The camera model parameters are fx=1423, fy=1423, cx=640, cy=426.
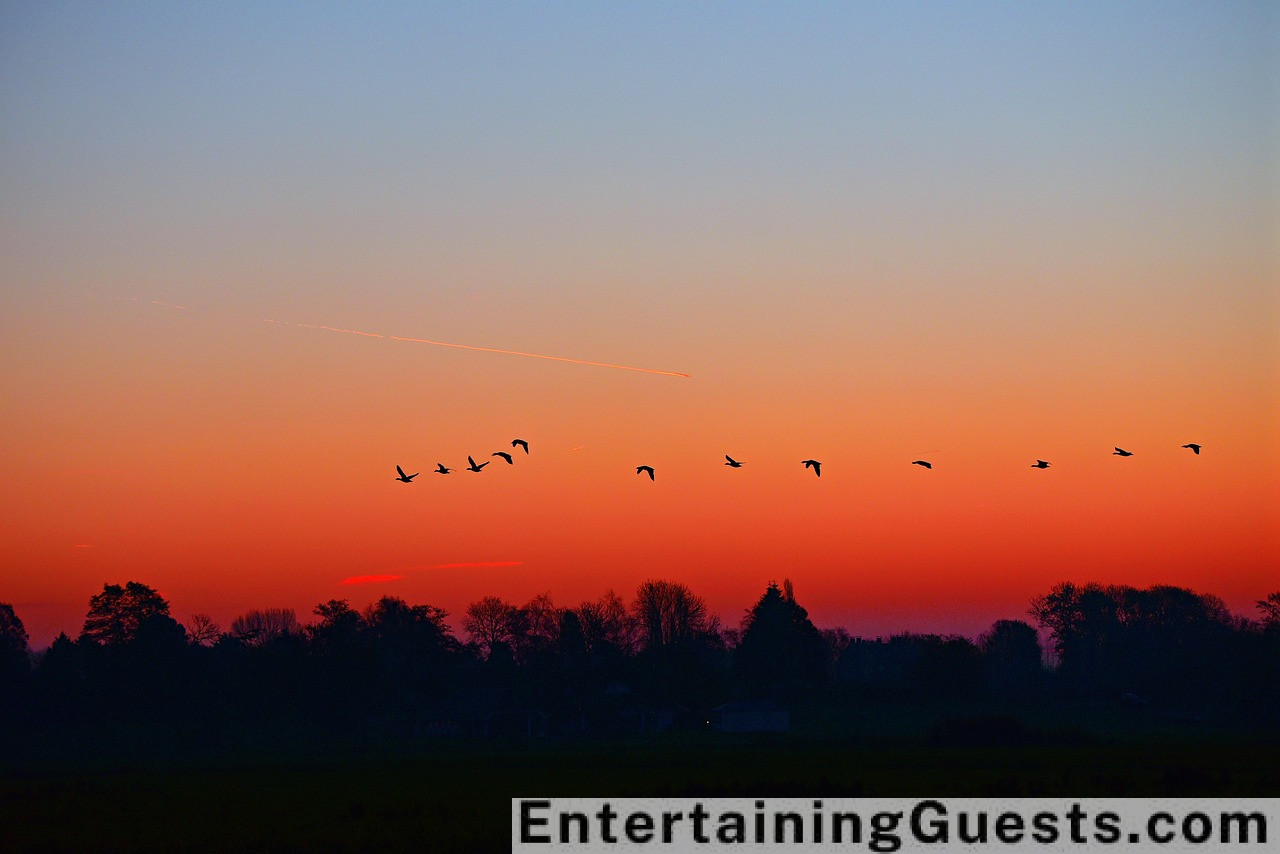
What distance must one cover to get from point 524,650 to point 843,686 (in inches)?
1663

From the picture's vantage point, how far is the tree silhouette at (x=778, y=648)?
15588cm

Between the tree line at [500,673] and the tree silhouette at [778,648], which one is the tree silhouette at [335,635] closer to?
the tree line at [500,673]

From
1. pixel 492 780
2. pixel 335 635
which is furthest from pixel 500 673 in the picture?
pixel 492 780

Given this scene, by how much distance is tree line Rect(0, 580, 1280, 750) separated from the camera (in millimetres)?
121500

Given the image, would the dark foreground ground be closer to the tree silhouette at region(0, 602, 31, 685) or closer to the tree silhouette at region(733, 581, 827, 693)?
the tree silhouette at region(0, 602, 31, 685)

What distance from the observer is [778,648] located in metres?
158

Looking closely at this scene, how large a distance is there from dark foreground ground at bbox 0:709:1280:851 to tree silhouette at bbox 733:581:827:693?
44.9 metres

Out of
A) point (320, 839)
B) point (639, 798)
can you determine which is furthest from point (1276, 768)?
point (320, 839)

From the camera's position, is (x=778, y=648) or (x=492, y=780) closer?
(x=492, y=780)

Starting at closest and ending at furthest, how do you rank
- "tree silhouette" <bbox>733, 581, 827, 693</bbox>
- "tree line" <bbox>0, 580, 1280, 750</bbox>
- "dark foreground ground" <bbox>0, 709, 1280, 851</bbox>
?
"dark foreground ground" <bbox>0, 709, 1280, 851</bbox> → "tree line" <bbox>0, 580, 1280, 750</bbox> → "tree silhouette" <bbox>733, 581, 827, 693</bbox>

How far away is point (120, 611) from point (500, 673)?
40.5 meters

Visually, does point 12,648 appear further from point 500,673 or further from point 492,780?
point 492,780

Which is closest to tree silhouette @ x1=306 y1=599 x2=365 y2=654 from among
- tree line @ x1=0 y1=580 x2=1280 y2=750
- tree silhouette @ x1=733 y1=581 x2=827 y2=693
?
tree line @ x1=0 y1=580 x2=1280 y2=750

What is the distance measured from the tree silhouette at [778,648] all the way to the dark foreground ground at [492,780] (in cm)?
4487
